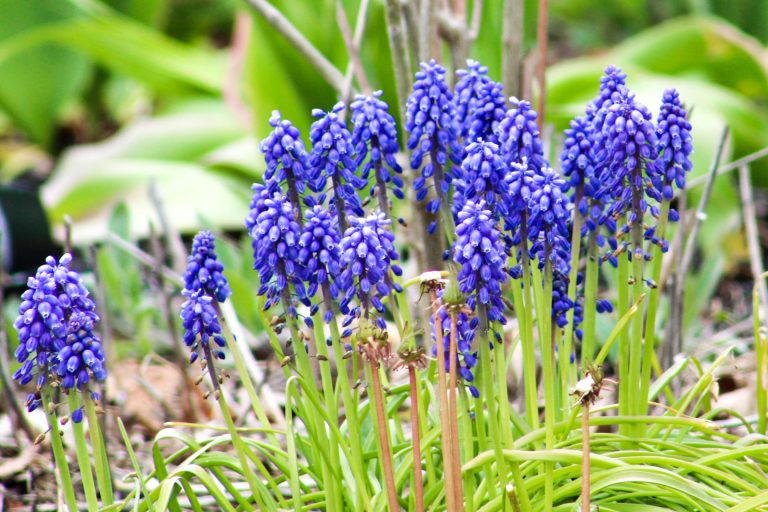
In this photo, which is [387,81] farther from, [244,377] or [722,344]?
[244,377]

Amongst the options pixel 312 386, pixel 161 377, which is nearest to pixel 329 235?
pixel 312 386

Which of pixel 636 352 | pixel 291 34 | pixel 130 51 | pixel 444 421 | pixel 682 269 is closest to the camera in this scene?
pixel 444 421

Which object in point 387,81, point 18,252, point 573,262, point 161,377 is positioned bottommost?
point 161,377

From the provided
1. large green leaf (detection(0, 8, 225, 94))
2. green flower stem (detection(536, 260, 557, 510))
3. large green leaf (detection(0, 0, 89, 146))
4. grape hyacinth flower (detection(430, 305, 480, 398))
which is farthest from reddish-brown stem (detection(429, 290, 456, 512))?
large green leaf (detection(0, 0, 89, 146))

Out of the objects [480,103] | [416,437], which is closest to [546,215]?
[480,103]

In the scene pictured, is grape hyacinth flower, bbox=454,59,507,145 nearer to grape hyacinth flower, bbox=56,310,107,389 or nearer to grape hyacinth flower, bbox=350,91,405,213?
grape hyacinth flower, bbox=350,91,405,213

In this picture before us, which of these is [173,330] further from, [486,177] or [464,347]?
[486,177]

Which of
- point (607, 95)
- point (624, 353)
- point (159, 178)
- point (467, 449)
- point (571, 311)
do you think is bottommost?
point (467, 449)
